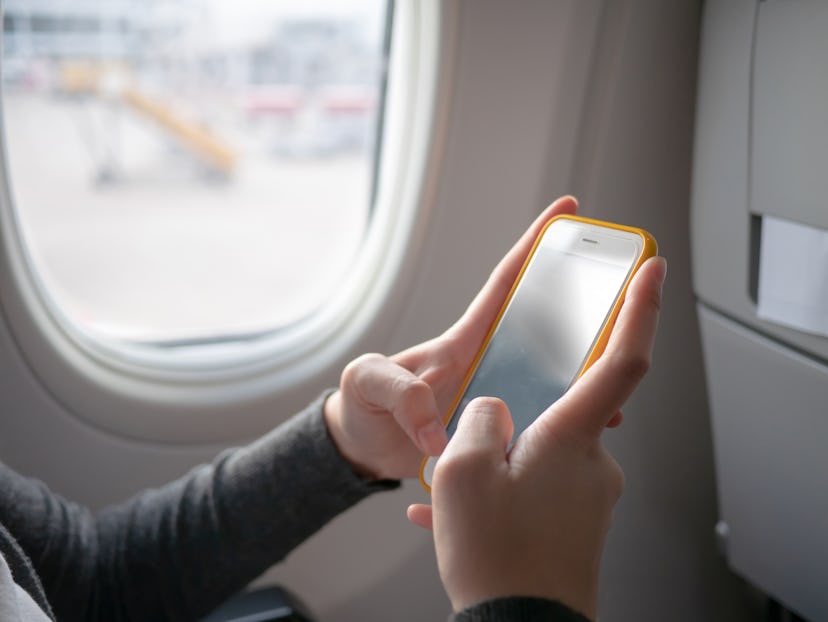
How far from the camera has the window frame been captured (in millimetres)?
1071

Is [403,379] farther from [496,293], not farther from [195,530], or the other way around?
[195,530]

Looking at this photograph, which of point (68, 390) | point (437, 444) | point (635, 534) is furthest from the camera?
point (635, 534)

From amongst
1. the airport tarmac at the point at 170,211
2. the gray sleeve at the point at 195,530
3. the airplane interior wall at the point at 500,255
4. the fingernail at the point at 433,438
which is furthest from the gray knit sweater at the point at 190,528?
the airport tarmac at the point at 170,211

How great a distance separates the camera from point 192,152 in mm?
4637

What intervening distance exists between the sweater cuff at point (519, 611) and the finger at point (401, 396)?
18cm

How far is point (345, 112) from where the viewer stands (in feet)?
14.9

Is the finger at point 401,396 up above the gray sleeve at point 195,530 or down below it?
above

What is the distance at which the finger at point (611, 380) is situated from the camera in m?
0.49

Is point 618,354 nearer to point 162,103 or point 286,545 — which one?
point 286,545

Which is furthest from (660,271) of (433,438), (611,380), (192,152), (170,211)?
(170,211)

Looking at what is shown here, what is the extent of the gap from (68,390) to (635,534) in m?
A: 0.80

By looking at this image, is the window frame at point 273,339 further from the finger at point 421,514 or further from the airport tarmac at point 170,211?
the airport tarmac at point 170,211

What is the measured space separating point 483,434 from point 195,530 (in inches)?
17.3

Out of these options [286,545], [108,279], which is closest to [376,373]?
[286,545]
